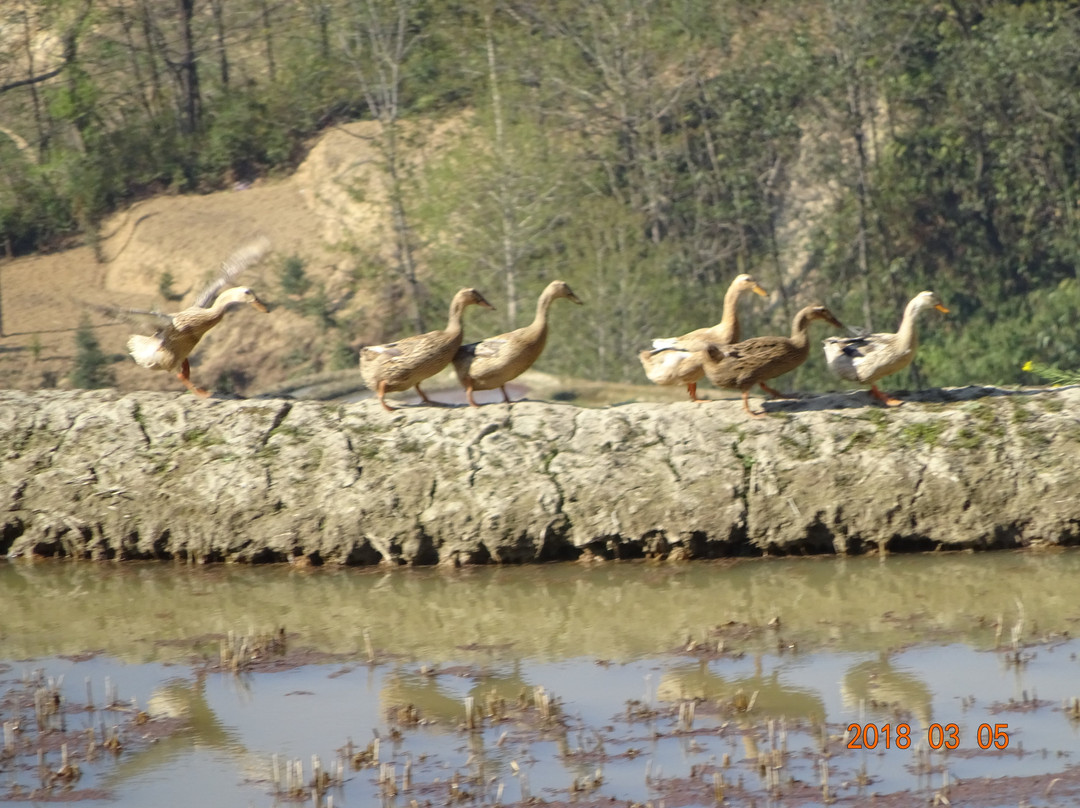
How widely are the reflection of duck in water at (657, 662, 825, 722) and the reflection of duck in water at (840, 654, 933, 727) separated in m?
0.18

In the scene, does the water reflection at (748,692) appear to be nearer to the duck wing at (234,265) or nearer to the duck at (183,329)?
the duck at (183,329)

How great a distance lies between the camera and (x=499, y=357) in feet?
34.4

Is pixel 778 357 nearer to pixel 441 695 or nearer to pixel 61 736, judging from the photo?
pixel 441 695

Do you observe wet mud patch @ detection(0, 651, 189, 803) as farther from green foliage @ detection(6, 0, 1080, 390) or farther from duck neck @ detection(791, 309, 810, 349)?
green foliage @ detection(6, 0, 1080, 390)

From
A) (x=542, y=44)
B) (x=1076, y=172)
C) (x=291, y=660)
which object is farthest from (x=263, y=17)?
(x=291, y=660)

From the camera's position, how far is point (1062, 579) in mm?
8938

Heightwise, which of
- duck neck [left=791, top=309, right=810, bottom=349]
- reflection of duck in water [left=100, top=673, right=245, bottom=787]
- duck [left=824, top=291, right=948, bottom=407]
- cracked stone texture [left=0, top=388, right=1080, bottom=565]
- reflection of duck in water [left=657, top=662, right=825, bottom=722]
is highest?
duck neck [left=791, top=309, right=810, bottom=349]

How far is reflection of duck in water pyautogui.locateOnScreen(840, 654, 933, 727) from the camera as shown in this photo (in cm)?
674

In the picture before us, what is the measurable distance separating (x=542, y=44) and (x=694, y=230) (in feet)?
15.1

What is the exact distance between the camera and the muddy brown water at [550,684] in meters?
6.09

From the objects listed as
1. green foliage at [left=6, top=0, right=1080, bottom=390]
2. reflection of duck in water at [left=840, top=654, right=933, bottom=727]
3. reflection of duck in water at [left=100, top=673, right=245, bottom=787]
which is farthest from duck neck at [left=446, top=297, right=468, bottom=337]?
green foliage at [left=6, top=0, right=1080, bottom=390]

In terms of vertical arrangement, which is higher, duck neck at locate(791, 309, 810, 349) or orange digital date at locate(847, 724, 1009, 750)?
duck neck at locate(791, 309, 810, 349)

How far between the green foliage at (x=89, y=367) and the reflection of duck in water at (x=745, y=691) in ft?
65.0

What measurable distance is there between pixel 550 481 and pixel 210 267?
2062 centimetres
